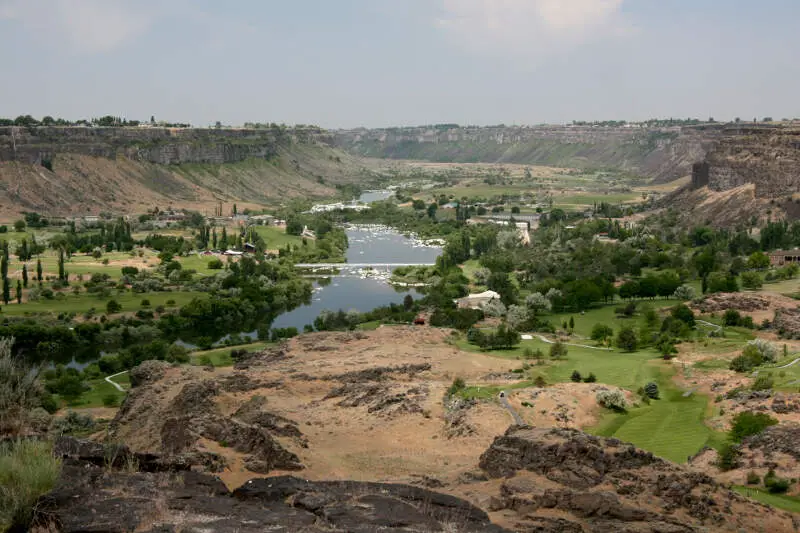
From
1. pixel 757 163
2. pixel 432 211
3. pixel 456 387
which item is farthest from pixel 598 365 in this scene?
pixel 432 211

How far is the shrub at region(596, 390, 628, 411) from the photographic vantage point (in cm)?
3700

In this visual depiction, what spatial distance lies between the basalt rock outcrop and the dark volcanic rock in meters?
1.99

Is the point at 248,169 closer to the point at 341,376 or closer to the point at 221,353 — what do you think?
the point at 221,353

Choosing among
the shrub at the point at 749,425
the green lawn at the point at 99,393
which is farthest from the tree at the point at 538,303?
the shrub at the point at 749,425

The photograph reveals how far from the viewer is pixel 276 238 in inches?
4301

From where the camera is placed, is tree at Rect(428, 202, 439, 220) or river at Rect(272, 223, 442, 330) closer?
river at Rect(272, 223, 442, 330)

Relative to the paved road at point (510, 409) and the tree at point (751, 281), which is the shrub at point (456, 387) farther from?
the tree at point (751, 281)

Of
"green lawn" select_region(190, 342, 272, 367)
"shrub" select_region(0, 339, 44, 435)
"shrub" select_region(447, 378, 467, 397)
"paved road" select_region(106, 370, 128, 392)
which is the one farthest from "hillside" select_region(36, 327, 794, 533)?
"green lawn" select_region(190, 342, 272, 367)

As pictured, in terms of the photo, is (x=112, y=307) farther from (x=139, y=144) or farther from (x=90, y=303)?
(x=139, y=144)

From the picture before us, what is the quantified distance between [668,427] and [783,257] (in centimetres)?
4874

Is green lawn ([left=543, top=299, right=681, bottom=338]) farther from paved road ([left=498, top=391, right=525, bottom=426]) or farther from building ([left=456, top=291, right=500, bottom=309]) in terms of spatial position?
paved road ([left=498, top=391, right=525, bottom=426])

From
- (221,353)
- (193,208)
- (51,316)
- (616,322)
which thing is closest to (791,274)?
(616,322)

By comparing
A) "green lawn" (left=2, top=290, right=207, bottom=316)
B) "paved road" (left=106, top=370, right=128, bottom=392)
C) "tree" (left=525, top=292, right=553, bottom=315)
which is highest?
"tree" (left=525, top=292, right=553, bottom=315)

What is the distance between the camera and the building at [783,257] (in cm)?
7744
